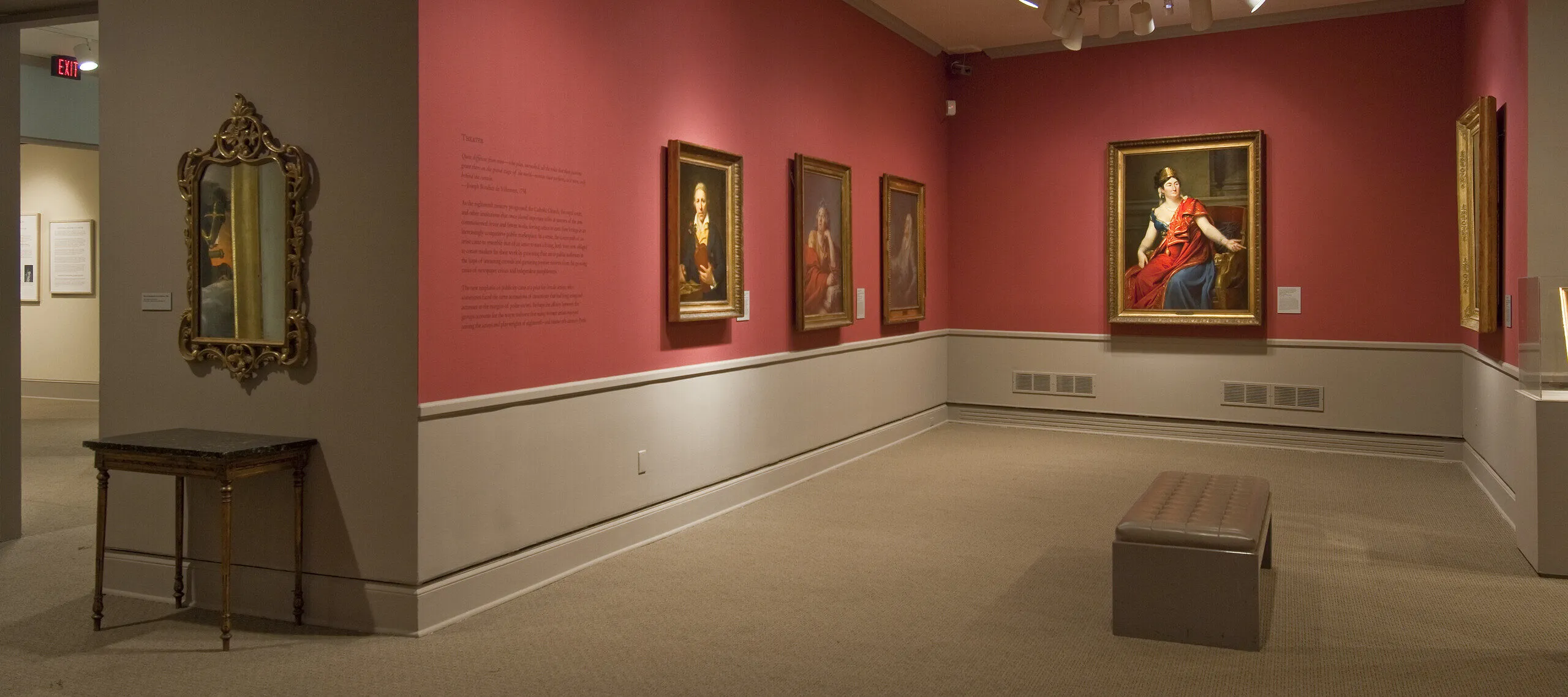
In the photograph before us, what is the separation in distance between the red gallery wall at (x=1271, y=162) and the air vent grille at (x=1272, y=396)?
494 millimetres

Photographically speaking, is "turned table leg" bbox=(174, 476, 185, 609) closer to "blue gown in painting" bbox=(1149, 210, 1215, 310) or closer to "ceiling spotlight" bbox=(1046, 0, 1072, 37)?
"ceiling spotlight" bbox=(1046, 0, 1072, 37)

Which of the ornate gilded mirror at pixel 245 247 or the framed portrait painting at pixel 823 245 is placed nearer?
the ornate gilded mirror at pixel 245 247

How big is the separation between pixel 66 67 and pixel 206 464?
9.23m

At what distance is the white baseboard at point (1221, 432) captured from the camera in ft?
33.3

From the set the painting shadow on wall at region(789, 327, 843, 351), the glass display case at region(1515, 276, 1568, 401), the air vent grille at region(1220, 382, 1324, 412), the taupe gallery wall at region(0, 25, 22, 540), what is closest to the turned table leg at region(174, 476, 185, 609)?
the taupe gallery wall at region(0, 25, 22, 540)

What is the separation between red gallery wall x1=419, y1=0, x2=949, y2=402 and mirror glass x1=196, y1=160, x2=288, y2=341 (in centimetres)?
80

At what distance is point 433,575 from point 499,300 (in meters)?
1.34

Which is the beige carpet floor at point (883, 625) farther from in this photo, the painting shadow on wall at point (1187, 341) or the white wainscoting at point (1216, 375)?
the painting shadow on wall at point (1187, 341)

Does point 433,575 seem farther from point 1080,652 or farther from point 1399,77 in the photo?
point 1399,77

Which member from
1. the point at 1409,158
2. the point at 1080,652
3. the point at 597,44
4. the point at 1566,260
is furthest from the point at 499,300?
the point at 1409,158

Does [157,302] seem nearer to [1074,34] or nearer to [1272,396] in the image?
[1074,34]

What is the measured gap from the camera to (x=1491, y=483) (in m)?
8.25

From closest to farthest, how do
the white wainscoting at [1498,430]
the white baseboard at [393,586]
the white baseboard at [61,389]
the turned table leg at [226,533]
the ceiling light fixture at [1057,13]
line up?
1. the turned table leg at [226,533]
2. the white baseboard at [393,586]
3. the white wainscoting at [1498,430]
4. the ceiling light fixture at [1057,13]
5. the white baseboard at [61,389]

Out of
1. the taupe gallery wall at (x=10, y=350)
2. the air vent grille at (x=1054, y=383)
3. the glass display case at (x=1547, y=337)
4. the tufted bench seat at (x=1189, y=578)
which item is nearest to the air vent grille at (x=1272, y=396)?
the air vent grille at (x=1054, y=383)
